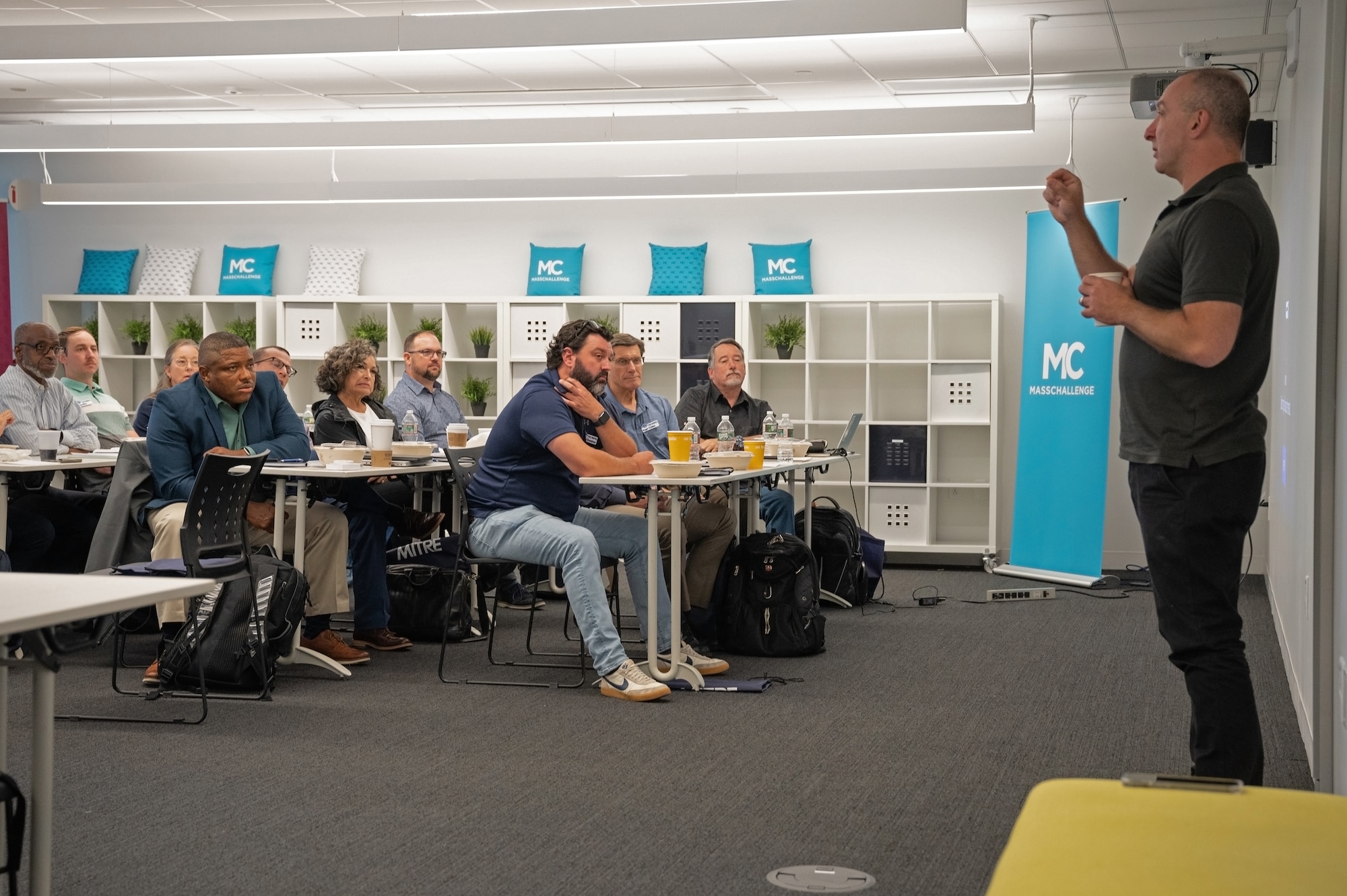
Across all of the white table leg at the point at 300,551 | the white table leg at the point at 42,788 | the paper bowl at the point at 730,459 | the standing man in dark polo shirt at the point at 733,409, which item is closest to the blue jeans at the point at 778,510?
the standing man in dark polo shirt at the point at 733,409

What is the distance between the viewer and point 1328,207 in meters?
3.16

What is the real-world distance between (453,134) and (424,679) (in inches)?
153

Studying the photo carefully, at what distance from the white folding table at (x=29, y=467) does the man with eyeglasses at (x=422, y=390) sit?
1635 mm

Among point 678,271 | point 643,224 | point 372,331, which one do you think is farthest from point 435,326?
point 678,271

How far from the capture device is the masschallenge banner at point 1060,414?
816 cm

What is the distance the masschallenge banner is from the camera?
816cm

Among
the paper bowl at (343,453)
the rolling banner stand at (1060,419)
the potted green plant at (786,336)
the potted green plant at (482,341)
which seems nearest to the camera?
the paper bowl at (343,453)

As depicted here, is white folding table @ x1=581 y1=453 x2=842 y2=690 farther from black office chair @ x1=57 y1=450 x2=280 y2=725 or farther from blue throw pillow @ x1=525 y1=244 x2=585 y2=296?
blue throw pillow @ x1=525 y1=244 x2=585 y2=296

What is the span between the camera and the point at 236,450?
5.24m

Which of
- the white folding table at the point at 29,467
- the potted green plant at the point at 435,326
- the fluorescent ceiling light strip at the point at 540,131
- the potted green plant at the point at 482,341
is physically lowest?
the white folding table at the point at 29,467

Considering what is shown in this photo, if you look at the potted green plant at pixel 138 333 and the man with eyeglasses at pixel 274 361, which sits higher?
the potted green plant at pixel 138 333

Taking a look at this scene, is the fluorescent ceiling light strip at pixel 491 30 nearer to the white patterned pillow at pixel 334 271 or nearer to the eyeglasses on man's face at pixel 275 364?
the eyeglasses on man's face at pixel 275 364

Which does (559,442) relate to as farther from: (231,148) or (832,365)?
(832,365)

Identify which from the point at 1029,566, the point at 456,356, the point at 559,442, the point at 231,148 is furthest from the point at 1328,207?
the point at 456,356
